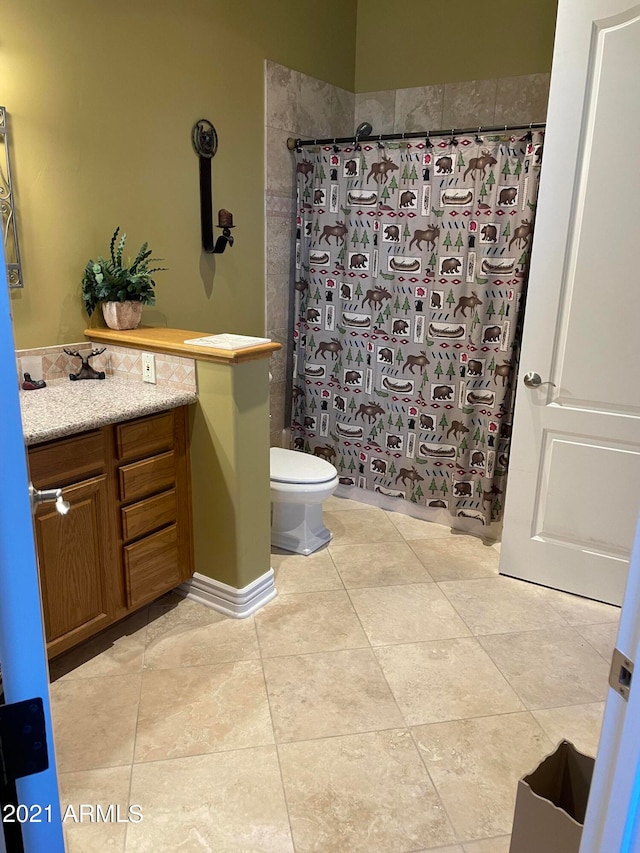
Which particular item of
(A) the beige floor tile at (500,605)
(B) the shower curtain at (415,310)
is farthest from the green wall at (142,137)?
(A) the beige floor tile at (500,605)

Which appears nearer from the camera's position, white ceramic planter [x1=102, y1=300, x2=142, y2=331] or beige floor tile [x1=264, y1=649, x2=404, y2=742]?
beige floor tile [x1=264, y1=649, x2=404, y2=742]

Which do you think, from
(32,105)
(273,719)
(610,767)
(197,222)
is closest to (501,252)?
(197,222)

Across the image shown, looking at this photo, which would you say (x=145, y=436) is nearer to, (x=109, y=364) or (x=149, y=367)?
(x=149, y=367)

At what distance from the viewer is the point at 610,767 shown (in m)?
0.74

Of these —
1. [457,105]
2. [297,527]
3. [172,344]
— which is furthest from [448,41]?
[297,527]

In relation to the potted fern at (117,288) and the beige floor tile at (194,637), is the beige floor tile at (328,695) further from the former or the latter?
the potted fern at (117,288)

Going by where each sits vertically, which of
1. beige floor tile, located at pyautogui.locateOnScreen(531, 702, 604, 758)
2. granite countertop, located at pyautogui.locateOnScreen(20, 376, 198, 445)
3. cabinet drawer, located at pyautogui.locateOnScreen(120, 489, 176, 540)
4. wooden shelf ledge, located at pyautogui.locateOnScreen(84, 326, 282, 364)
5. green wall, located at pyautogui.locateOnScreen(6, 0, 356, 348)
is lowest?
beige floor tile, located at pyautogui.locateOnScreen(531, 702, 604, 758)

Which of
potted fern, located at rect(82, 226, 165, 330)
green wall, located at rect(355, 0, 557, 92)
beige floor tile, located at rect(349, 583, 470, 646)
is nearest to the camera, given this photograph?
beige floor tile, located at rect(349, 583, 470, 646)

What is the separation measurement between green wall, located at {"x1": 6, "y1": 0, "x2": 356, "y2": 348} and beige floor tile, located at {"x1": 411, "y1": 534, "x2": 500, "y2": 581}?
4.88 feet

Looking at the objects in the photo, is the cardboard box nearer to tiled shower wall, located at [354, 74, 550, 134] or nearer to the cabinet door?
the cabinet door

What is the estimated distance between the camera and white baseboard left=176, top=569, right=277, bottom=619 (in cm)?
250

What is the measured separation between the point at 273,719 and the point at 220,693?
0.21m

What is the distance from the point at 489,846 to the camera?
5.11 feet

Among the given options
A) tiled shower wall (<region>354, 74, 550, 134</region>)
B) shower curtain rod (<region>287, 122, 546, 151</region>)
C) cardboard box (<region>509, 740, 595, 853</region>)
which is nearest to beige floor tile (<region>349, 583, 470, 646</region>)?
cardboard box (<region>509, 740, 595, 853</region>)
